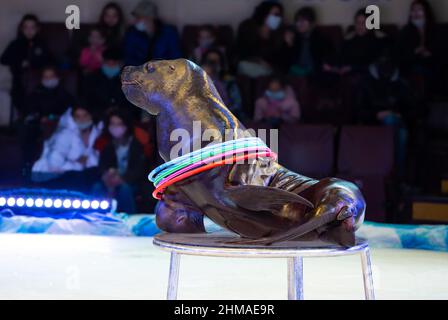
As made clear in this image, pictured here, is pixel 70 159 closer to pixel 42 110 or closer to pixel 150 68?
pixel 42 110

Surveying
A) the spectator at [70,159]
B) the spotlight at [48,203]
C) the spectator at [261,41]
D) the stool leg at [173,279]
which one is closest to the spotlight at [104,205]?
the spotlight at [48,203]

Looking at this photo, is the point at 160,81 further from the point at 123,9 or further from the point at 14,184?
the point at 123,9

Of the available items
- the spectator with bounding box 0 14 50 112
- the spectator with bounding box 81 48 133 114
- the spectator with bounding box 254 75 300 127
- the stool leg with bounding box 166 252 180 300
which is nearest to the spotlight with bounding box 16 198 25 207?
the spectator with bounding box 81 48 133 114

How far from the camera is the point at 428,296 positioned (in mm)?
3469

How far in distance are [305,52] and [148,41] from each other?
148 cm

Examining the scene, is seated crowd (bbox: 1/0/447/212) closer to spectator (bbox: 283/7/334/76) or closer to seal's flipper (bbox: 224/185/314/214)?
spectator (bbox: 283/7/334/76)

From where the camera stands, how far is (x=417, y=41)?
753 centimetres

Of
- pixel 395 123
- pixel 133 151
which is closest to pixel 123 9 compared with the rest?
pixel 133 151

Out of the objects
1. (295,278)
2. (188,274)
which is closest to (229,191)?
(295,278)

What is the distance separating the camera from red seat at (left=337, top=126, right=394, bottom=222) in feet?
21.0

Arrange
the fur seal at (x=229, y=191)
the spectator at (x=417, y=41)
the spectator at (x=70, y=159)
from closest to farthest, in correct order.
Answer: the fur seal at (x=229, y=191) < the spectator at (x=70, y=159) < the spectator at (x=417, y=41)

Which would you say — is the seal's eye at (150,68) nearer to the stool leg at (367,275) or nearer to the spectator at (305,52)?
the stool leg at (367,275)

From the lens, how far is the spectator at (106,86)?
7582mm

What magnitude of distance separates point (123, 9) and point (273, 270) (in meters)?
4.73
